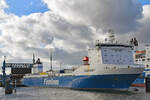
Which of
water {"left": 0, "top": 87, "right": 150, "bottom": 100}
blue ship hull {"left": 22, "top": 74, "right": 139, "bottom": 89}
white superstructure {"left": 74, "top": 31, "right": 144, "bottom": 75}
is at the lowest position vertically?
water {"left": 0, "top": 87, "right": 150, "bottom": 100}

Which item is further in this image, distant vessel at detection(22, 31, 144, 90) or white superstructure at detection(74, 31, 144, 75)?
white superstructure at detection(74, 31, 144, 75)

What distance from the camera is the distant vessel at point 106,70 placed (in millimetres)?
29797

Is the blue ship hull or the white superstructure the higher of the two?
the white superstructure

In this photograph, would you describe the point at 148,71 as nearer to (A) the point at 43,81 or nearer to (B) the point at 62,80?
(B) the point at 62,80

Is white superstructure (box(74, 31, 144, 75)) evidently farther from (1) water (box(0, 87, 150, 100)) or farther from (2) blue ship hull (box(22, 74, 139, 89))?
(1) water (box(0, 87, 150, 100))

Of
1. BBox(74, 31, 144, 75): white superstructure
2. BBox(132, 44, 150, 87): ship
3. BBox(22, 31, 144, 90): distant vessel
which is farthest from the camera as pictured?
BBox(132, 44, 150, 87): ship

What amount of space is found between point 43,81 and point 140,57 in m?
24.3

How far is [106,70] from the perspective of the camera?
99.3 ft

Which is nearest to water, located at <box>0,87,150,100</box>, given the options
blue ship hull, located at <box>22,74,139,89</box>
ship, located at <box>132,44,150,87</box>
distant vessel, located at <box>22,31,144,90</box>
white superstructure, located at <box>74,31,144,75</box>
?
blue ship hull, located at <box>22,74,139,89</box>

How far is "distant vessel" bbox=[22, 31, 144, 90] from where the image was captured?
29.8 metres

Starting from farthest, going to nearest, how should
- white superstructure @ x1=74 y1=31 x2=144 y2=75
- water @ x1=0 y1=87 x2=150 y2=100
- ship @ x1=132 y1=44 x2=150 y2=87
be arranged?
ship @ x1=132 y1=44 x2=150 y2=87
white superstructure @ x1=74 y1=31 x2=144 y2=75
water @ x1=0 y1=87 x2=150 y2=100

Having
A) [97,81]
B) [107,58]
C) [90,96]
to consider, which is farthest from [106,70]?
[90,96]

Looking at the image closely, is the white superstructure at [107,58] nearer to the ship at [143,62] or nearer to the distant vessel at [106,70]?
the distant vessel at [106,70]

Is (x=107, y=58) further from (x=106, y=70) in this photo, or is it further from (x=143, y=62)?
(x=143, y=62)
